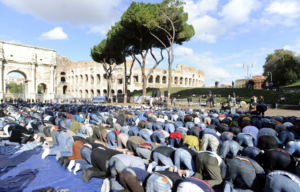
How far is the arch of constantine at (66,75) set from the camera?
124 ft

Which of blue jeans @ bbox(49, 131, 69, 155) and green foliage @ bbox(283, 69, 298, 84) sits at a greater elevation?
green foliage @ bbox(283, 69, 298, 84)

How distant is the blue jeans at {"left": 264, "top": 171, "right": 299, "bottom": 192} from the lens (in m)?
2.98

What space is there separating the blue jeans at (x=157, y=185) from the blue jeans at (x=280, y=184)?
64.0 inches

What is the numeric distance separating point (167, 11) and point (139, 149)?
2201 cm

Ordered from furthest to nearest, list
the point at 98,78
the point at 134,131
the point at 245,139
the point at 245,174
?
the point at 98,78 → the point at 134,131 → the point at 245,139 → the point at 245,174

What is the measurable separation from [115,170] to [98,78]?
56.6 meters

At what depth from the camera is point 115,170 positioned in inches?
167

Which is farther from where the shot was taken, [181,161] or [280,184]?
[181,161]

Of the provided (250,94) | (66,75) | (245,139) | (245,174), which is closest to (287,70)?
(250,94)

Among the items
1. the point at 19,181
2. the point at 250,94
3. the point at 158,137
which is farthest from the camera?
the point at 250,94

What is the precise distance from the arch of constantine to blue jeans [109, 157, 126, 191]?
31915 mm

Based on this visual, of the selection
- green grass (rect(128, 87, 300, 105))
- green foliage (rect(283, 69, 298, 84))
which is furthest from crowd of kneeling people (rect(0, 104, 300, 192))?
green foliage (rect(283, 69, 298, 84))

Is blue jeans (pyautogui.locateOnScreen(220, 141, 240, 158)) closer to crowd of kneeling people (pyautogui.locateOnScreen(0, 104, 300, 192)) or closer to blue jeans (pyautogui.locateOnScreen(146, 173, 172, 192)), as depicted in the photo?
crowd of kneeling people (pyautogui.locateOnScreen(0, 104, 300, 192))

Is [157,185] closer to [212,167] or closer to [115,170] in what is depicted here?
[115,170]
